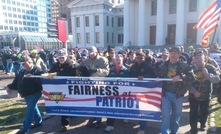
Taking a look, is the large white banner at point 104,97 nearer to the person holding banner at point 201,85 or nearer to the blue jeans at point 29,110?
the blue jeans at point 29,110

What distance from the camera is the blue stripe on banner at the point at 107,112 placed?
500 cm

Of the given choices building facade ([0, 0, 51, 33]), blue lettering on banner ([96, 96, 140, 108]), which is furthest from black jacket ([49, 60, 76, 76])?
building facade ([0, 0, 51, 33])

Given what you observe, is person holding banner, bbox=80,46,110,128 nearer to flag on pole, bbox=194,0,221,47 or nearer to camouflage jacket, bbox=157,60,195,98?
camouflage jacket, bbox=157,60,195,98

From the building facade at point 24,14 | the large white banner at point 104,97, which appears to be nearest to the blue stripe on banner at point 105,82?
the large white banner at point 104,97

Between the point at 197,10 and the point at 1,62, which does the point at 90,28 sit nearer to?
the point at 197,10

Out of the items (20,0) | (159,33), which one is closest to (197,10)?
(159,33)

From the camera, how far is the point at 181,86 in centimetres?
460

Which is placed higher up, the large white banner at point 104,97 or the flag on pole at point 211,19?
the flag on pole at point 211,19

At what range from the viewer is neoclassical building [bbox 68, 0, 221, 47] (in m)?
34.0

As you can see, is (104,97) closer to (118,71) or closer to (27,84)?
(118,71)

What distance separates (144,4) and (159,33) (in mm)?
6149

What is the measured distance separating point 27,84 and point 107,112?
6.99 ft

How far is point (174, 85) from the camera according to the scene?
4.62m

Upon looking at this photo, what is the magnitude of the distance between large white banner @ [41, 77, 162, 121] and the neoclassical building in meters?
26.0
